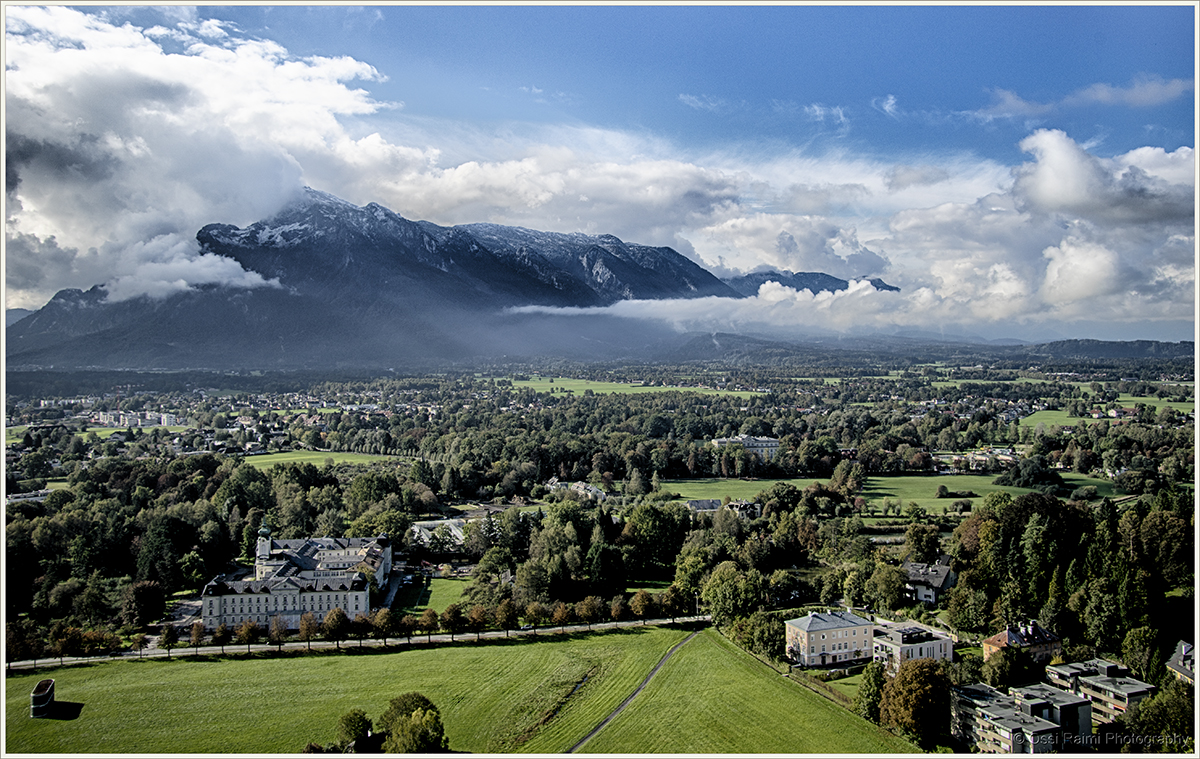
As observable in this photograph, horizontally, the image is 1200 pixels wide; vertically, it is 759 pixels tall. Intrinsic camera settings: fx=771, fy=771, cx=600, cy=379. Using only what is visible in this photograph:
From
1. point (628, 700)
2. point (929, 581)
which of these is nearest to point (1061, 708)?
point (929, 581)

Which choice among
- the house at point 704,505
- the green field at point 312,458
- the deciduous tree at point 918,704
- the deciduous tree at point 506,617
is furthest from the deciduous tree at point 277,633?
the green field at point 312,458

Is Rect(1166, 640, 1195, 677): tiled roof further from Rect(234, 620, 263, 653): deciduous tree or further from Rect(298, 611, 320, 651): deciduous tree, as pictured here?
Rect(234, 620, 263, 653): deciduous tree

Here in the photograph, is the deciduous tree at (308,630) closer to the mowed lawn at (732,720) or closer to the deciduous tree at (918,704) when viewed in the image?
the mowed lawn at (732,720)

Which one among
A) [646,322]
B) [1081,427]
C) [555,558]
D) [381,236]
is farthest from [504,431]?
[646,322]

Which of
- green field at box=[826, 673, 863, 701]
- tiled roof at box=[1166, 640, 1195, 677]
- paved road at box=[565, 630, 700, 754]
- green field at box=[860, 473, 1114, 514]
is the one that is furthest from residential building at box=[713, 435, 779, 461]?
tiled roof at box=[1166, 640, 1195, 677]

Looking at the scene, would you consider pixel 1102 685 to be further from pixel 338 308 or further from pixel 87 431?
pixel 338 308

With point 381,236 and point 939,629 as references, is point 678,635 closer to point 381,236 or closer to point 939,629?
point 939,629
